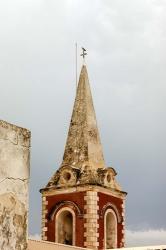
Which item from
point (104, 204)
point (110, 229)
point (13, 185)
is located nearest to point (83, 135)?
point (104, 204)

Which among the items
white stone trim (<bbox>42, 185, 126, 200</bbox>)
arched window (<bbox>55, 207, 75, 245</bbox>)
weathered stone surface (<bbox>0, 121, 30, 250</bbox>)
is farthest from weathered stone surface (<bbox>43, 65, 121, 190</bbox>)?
weathered stone surface (<bbox>0, 121, 30, 250</bbox>)

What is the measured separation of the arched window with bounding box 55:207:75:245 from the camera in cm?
2423

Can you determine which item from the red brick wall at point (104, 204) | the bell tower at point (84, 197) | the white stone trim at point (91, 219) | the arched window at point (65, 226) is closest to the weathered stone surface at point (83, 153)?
the bell tower at point (84, 197)

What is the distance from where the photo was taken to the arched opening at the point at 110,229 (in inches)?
964

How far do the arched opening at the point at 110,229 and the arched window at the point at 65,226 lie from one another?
4.89 ft

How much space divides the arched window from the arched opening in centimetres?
149

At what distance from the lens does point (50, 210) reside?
81.4ft

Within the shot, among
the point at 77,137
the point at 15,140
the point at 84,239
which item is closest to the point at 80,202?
the point at 84,239

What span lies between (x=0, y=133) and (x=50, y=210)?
2099 cm

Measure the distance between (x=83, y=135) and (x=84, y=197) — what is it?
12.0 feet

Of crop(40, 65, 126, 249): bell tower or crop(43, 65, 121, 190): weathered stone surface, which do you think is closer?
crop(40, 65, 126, 249): bell tower

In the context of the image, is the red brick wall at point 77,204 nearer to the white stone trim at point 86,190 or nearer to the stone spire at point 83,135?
the white stone trim at point 86,190

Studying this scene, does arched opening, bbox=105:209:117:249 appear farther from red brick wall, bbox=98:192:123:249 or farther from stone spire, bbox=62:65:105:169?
stone spire, bbox=62:65:105:169

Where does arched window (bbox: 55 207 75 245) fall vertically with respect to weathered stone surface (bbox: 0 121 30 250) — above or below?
above
